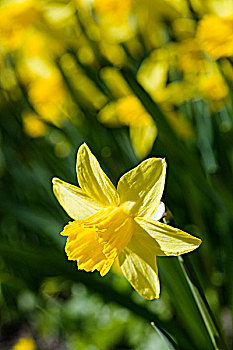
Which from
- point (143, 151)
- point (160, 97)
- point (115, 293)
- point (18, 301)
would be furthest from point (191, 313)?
point (18, 301)

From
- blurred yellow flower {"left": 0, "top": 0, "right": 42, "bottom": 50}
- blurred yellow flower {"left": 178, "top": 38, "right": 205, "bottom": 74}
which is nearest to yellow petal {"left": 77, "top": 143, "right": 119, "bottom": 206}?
blurred yellow flower {"left": 178, "top": 38, "right": 205, "bottom": 74}

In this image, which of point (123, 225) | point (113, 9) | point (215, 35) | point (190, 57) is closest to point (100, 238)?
point (123, 225)

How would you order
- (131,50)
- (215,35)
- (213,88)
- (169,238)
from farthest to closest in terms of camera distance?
(131,50), (213,88), (215,35), (169,238)

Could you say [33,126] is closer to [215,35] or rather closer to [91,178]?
[215,35]

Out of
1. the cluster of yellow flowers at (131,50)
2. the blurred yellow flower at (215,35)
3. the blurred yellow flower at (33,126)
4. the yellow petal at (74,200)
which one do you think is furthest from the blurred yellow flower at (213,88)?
the yellow petal at (74,200)

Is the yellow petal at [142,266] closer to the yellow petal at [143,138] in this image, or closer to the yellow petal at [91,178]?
the yellow petal at [91,178]

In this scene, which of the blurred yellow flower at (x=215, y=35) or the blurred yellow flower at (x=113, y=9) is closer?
the blurred yellow flower at (x=215, y=35)
